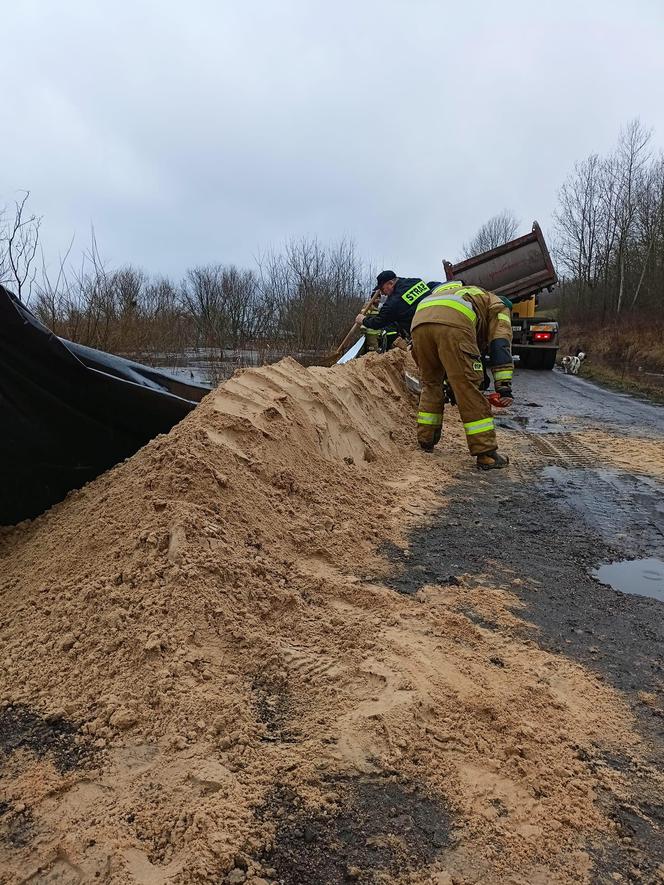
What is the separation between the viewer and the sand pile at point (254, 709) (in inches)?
60.4

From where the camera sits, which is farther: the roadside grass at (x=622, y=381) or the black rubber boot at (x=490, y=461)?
the roadside grass at (x=622, y=381)

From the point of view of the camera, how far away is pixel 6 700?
2.11 m

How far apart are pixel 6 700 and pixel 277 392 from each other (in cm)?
300

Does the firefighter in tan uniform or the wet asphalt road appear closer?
the wet asphalt road

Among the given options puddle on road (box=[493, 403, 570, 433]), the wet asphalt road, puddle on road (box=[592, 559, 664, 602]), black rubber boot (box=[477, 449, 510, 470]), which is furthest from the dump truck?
puddle on road (box=[592, 559, 664, 602])

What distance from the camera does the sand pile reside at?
1535 mm

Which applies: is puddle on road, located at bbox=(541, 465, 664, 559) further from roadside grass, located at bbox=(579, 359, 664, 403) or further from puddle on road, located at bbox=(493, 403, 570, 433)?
roadside grass, located at bbox=(579, 359, 664, 403)

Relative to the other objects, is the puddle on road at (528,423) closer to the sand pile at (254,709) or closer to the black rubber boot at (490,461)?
the black rubber boot at (490,461)

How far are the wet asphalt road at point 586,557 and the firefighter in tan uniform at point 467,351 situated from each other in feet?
1.43

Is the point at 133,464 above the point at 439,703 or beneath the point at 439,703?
above

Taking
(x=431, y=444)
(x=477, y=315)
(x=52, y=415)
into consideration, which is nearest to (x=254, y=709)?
(x=52, y=415)

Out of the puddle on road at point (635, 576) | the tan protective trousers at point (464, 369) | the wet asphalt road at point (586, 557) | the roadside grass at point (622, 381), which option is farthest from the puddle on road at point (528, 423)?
the roadside grass at point (622, 381)

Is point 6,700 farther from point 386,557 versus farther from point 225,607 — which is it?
point 386,557

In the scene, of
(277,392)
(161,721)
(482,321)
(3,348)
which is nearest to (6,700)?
(161,721)
